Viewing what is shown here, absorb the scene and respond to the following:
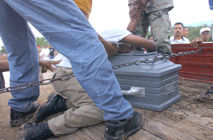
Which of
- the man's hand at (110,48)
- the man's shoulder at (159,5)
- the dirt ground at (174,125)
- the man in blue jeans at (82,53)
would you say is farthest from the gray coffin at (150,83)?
the man's shoulder at (159,5)

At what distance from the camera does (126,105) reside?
3.01 ft

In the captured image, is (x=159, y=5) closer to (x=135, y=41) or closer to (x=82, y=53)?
(x=135, y=41)

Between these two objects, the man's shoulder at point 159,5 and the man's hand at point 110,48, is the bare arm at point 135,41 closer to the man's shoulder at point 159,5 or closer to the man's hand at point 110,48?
the man's hand at point 110,48

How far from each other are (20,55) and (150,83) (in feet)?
3.55

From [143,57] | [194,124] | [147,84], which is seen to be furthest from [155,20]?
[194,124]

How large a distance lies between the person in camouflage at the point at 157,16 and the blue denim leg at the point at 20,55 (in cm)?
133

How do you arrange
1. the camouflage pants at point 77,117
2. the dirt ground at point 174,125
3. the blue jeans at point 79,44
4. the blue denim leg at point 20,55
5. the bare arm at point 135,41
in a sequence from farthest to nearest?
1. the bare arm at point 135,41
2. the blue denim leg at point 20,55
3. the camouflage pants at point 77,117
4. the dirt ground at point 174,125
5. the blue jeans at point 79,44

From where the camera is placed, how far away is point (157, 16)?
A: 2152 millimetres

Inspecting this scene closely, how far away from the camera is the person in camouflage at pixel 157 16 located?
2.12 meters

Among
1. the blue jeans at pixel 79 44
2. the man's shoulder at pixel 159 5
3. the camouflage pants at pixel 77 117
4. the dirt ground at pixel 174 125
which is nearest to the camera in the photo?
the blue jeans at pixel 79 44

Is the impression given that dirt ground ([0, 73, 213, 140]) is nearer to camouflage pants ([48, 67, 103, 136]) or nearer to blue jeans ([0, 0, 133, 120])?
camouflage pants ([48, 67, 103, 136])

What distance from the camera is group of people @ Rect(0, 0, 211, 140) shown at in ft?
2.61

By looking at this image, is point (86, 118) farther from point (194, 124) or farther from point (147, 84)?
point (194, 124)

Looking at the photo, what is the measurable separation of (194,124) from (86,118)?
2.37 ft
